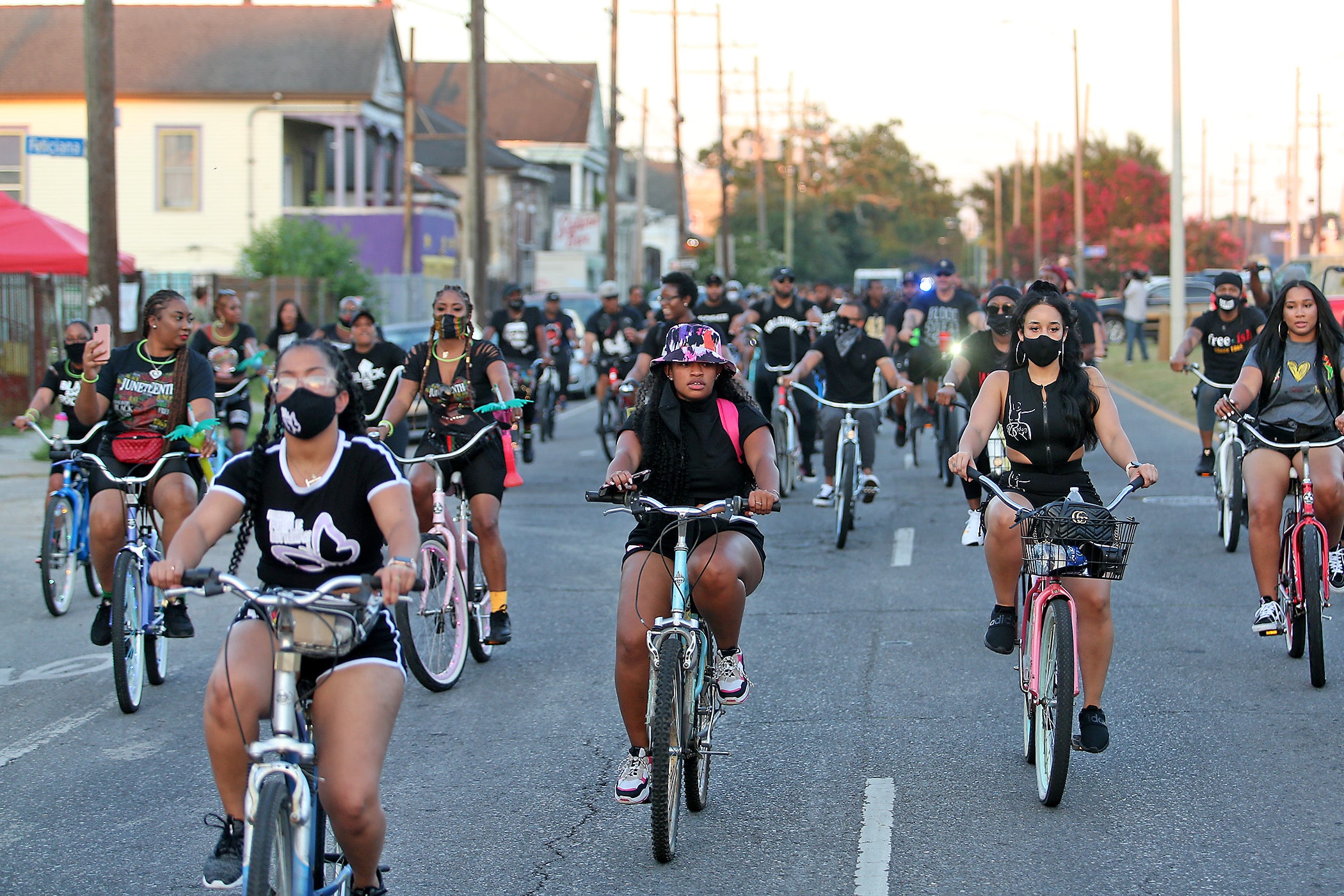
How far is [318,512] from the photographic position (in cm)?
439

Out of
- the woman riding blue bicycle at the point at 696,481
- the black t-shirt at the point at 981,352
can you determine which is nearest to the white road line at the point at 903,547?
the black t-shirt at the point at 981,352

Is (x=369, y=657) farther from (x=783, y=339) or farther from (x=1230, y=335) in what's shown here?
(x=783, y=339)

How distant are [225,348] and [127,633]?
6.68 m

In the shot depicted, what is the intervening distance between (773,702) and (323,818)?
11.2 feet

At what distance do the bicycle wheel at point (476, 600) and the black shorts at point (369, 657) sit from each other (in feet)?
12.0

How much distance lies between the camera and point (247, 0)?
43.6 meters

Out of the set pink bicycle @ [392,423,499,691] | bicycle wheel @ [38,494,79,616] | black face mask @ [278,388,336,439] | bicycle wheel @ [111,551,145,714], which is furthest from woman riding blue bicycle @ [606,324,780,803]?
bicycle wheel @ [38,494,79,616]

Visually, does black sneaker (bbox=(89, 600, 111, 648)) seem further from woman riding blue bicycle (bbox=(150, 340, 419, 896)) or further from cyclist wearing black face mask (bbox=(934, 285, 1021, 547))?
cyclist wearing black face mask (bbox=(934, 285, 1021, 547))

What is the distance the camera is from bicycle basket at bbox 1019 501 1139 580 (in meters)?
5.59

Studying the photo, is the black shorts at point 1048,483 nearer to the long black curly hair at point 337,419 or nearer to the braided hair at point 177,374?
the long black curly hair at point 337,419

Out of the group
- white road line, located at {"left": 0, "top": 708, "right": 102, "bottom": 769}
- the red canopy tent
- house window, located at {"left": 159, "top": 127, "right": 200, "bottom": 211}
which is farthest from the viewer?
house window, located at {"left": 159, "top": 127, "right": 200, "bottom": 211}

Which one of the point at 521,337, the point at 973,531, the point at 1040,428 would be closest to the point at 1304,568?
the point at 973,531

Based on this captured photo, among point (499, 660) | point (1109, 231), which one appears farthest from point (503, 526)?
point (1109, 231)

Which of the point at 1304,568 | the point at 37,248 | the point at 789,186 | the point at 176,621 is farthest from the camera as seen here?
the point at 789,186
